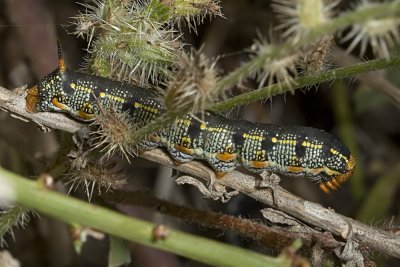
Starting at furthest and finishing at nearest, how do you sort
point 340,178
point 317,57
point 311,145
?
1. point 340,178
2. point 311,145
3. point 317,57

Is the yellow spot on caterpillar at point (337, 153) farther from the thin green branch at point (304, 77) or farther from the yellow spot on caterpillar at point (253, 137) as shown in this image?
the thin green branch at point (304, 77)

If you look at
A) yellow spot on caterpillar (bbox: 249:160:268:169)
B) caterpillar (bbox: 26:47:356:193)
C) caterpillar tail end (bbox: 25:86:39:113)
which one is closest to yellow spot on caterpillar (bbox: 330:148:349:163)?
caterpillar (bbox: 26:47:356:193)

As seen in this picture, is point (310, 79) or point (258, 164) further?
Result: point (258, 164)

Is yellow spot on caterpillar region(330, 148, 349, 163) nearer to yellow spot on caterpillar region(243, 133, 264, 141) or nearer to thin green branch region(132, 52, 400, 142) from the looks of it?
yellow spot on caterpillar region(243, 133, 264, 141)

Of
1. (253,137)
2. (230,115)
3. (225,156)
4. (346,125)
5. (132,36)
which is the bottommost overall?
(225,156)

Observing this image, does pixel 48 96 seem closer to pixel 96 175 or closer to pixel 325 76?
pixel 96 175

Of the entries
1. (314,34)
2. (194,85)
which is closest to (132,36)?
(194,85)

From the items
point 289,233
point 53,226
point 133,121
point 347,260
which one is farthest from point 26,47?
point 347,260
